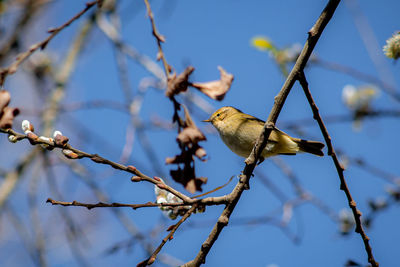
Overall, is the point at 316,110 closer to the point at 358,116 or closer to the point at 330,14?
the point at 330,14

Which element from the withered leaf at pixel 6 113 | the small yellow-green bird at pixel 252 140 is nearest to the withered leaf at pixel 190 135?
the small yellow-green bird at pixel 252 140

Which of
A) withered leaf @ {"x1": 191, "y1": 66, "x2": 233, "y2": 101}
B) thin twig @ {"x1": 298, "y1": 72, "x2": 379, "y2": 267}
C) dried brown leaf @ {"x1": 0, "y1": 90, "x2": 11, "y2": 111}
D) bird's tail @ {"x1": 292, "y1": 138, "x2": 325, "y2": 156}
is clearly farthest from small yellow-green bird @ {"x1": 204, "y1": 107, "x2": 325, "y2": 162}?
dried brown leaf @ {"x1": 0, "y1": 90, "x2": 11, "y2": 111}

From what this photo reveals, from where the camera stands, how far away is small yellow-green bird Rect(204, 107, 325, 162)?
10.6 feet

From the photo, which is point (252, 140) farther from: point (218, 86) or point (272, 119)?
point (272, 119)

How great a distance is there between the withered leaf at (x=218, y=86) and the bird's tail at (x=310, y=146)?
138cm

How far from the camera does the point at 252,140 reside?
317cm

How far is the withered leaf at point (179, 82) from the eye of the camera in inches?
86.5

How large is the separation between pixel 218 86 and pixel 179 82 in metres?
0.28

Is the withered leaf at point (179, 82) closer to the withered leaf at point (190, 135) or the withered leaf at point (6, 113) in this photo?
the withered leaf at point (190, 135)

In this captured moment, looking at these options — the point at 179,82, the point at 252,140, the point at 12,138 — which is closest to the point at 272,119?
the point at 179,82

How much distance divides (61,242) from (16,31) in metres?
4.33

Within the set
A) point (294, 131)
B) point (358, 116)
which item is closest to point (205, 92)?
point (294, 131)

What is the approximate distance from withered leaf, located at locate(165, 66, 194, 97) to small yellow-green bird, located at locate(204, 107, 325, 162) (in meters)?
1.06

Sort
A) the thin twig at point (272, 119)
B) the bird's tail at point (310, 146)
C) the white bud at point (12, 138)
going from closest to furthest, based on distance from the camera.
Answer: the white bud at point (12, 138), the thin twig at point (272, 119), the bird's tail at point (310, 146)
